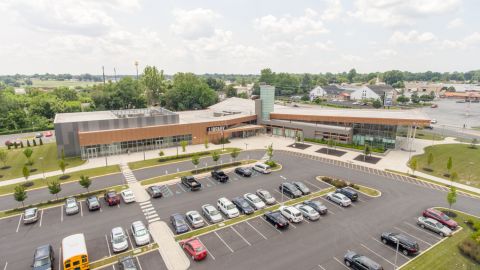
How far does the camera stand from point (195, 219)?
1364 inches

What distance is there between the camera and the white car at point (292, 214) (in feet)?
116

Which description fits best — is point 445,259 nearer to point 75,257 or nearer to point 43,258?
point 75,257

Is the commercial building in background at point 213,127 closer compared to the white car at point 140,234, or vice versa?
the white car at point 140,234

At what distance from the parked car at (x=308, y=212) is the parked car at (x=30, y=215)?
116ft

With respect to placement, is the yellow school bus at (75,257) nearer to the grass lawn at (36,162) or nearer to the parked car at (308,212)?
the parked car at (308,212)

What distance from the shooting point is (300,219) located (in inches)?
1403

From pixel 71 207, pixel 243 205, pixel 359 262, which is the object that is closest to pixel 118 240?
pixel 71 207

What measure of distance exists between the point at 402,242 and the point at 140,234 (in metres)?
29.4

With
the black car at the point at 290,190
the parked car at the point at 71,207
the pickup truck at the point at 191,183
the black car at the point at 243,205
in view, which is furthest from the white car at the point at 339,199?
the parked car at the point at 71,207

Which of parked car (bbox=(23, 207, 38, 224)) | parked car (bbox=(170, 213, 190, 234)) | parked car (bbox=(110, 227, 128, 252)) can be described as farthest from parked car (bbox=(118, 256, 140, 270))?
parked car (bbox=(23, 207, 38, 224))

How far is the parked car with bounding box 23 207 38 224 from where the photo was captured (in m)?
35.2

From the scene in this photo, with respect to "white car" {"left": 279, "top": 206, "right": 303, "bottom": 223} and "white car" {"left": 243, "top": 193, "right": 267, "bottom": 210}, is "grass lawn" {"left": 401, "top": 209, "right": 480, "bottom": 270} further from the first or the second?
"white car" {"left": 243, "top": 193, "right": 267, "bottom": 210}

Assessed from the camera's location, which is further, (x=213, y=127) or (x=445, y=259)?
(x=213, y=127)

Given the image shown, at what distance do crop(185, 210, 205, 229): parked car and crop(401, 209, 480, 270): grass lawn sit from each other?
22.7 metres
